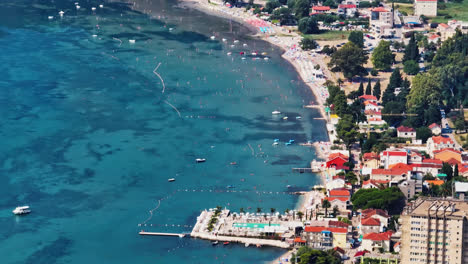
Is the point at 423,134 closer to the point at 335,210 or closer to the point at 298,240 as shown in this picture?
the point at 335,210

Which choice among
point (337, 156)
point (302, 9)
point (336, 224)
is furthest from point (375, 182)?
point (302, 9)

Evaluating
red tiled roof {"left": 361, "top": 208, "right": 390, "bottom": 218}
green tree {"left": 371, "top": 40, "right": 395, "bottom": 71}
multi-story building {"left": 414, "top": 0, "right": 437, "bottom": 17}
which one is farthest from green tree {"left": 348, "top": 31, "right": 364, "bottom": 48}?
red tiled roof {"left": 361, "top": 208, "right": 390, "bottom": 218}

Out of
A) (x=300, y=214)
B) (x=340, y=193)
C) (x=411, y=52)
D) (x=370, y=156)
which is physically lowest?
(x=300, y=214)

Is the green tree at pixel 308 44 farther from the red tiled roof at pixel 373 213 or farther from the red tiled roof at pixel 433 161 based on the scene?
the red tiled roof at pixel 373 213

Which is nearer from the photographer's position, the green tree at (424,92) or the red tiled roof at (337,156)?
the red tiled roof at (337,156)

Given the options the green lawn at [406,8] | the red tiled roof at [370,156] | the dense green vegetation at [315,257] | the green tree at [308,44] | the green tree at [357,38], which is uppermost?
the green lawn at [406,8]

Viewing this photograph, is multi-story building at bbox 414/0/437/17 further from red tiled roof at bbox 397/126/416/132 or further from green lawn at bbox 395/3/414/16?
red tiled roof at bbox 397/126/416/132

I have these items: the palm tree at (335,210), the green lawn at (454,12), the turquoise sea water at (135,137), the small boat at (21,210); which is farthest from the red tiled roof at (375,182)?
the green lawn at (454,12)
